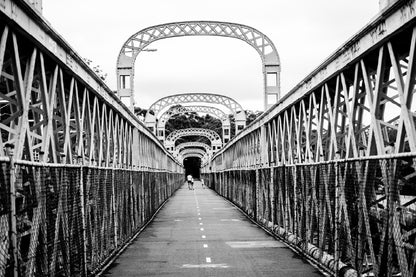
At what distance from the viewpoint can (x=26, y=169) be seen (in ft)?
28.4

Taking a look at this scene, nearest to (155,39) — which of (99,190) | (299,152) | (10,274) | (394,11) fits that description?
(299,152)

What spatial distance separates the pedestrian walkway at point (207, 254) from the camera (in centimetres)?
1270

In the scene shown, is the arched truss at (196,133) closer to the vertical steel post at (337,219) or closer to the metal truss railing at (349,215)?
the metal truss railing at (349,215)

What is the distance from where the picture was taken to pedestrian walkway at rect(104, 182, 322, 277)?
500 inches

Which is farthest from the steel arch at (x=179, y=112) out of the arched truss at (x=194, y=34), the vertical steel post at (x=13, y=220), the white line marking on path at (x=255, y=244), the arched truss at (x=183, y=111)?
the vertical steel post at (x=13, y=220)

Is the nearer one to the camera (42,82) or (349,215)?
(349,215)

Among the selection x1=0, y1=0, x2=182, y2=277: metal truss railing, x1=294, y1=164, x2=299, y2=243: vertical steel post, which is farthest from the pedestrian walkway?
x1=0, y1=0, x2=182, y2=277: metal truss railing

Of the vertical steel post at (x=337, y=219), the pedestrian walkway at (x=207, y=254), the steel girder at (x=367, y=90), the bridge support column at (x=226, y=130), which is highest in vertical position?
the bridge support column at (x=226, y=130)

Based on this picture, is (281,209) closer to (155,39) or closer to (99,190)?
(99,190)

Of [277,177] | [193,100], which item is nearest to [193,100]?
[193,100]

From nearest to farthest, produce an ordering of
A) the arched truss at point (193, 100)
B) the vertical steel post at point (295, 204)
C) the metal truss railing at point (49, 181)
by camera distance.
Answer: the metal truss railing at point (49, 181) < the vertical steel post at point (295, 204) < the arched truss at point (193, 100)

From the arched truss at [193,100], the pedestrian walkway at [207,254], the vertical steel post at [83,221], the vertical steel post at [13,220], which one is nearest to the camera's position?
the vertical steel post at [13,220]

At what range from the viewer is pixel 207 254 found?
49.7ft

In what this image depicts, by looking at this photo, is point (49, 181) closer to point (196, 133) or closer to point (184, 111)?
point (184, 111)
